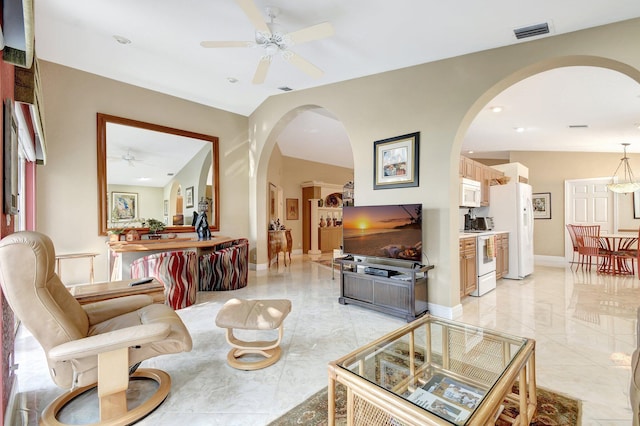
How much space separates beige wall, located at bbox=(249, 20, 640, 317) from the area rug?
1.52 meters

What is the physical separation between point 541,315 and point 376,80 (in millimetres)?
3642

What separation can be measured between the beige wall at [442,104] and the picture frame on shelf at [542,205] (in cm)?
555

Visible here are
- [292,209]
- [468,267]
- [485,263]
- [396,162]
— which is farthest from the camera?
[292,209]

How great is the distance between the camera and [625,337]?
113 inches

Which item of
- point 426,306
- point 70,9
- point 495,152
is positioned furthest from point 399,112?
point 495,152

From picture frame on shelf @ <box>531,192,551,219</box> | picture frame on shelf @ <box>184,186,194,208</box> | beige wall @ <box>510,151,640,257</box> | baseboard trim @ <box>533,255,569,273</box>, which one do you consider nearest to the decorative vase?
picture frame on shelf @ <box>184,186,194,208</box>

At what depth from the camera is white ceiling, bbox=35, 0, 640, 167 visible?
8.71 ft

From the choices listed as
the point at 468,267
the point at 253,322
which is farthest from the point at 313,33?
the point at 468,267

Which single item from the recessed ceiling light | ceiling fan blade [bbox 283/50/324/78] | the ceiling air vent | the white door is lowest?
the white door

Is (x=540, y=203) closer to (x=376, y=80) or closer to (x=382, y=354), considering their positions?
(x=376, y=80)

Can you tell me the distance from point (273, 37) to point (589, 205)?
821 centimetres

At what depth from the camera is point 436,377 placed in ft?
5.85

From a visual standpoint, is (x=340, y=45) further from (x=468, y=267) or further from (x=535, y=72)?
(x=468, y=267)

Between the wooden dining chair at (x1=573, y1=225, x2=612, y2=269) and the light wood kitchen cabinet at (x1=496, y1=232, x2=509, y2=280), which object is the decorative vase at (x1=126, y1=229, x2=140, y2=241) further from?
the wooden dining chair at (x1=573, y1=225, x2=612, y2=269)
